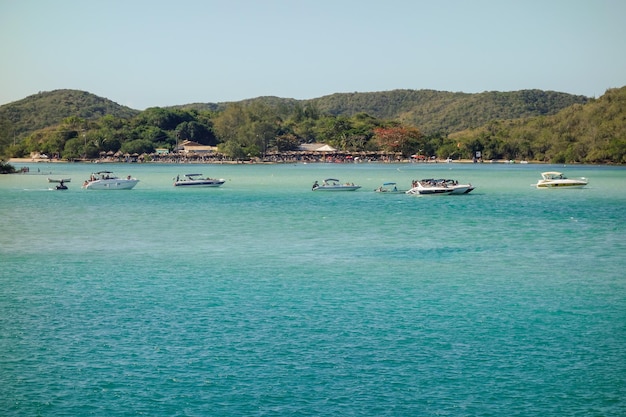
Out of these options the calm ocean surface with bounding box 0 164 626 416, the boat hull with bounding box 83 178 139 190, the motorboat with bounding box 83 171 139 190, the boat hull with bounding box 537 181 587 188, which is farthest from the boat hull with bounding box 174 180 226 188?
the calm ocean surface with bounding box 0 164 626 416

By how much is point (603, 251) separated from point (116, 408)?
93.2 ft

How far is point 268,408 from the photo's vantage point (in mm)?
16531

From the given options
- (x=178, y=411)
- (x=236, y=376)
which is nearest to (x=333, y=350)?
(x=236, y=376)

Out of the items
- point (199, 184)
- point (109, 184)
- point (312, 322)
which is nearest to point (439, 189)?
point (199, 184)

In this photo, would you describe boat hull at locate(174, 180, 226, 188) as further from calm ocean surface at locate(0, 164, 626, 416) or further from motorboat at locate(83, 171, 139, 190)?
calm ocean surface at locate(0, 164, 626, 416)

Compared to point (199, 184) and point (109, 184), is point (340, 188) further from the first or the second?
point (109, 184)

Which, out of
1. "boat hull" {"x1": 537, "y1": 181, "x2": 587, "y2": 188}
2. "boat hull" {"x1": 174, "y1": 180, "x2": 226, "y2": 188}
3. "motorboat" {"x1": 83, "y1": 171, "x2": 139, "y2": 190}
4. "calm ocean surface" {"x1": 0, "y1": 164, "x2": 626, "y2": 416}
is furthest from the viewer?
"boat hull" {"x1": 174, "y1": 180, "x2": 226, "y2": 188}

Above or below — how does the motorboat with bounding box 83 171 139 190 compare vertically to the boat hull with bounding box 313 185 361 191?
above

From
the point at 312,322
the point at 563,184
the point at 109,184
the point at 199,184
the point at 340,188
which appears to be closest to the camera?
the point at 312,322

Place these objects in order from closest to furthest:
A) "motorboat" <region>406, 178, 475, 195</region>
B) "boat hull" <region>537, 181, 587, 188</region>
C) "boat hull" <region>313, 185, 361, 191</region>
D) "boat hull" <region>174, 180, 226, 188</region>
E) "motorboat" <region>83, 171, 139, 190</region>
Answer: "motorboat" <region>406, 178, 475, 195</region>
"boat hull" <region>313, 185, 361, 191</region>
"motorboat" <region>83, 171, 139, 190</region>
"boat hull" <region>537, 181, 587, 188</region>
"boat hull" <region>174, 180, 226, 188</region>

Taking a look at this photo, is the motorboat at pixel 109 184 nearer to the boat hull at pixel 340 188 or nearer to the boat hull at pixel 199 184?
the boat hull at pixel 199 184

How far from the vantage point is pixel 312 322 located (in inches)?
908

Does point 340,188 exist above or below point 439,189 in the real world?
below

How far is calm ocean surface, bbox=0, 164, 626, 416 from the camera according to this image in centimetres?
1722
